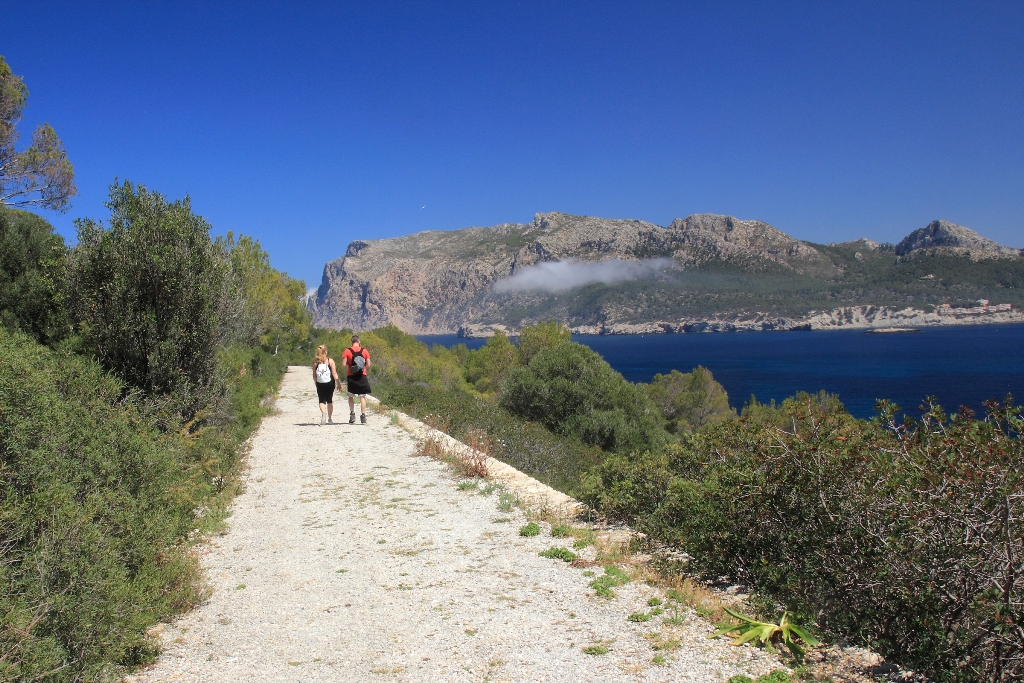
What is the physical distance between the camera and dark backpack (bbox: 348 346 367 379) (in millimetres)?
13781

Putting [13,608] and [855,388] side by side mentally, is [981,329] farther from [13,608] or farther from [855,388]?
[13,608]

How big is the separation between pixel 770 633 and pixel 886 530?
969 millimetres

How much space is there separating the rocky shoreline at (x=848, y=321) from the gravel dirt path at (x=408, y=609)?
475ft

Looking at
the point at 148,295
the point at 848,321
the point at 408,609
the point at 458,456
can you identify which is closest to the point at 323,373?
the point at 458,456

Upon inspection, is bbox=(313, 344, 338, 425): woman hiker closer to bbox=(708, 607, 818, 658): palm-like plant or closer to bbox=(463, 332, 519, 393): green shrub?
bbox=(708, 607, 818, 658): palm-like plant

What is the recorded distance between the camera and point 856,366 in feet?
286

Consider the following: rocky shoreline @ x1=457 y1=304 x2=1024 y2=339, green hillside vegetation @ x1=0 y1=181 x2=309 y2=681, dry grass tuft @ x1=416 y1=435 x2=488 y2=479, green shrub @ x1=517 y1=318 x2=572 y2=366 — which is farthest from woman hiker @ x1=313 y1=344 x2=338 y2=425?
rocky shoreline @ x1=457 y1=304 x2=1024 y2=339

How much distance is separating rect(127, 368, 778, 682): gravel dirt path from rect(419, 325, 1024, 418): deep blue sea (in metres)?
27.5

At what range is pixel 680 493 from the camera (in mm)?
5945

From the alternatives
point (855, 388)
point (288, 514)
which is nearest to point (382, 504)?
point (288, 514)

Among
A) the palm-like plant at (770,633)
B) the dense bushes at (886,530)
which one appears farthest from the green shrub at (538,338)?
the palm-like plant at (770,633)

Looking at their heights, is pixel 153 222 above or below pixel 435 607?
above

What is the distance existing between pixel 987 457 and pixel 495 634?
3.28m

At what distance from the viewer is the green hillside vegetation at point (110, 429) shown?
3410 mm
